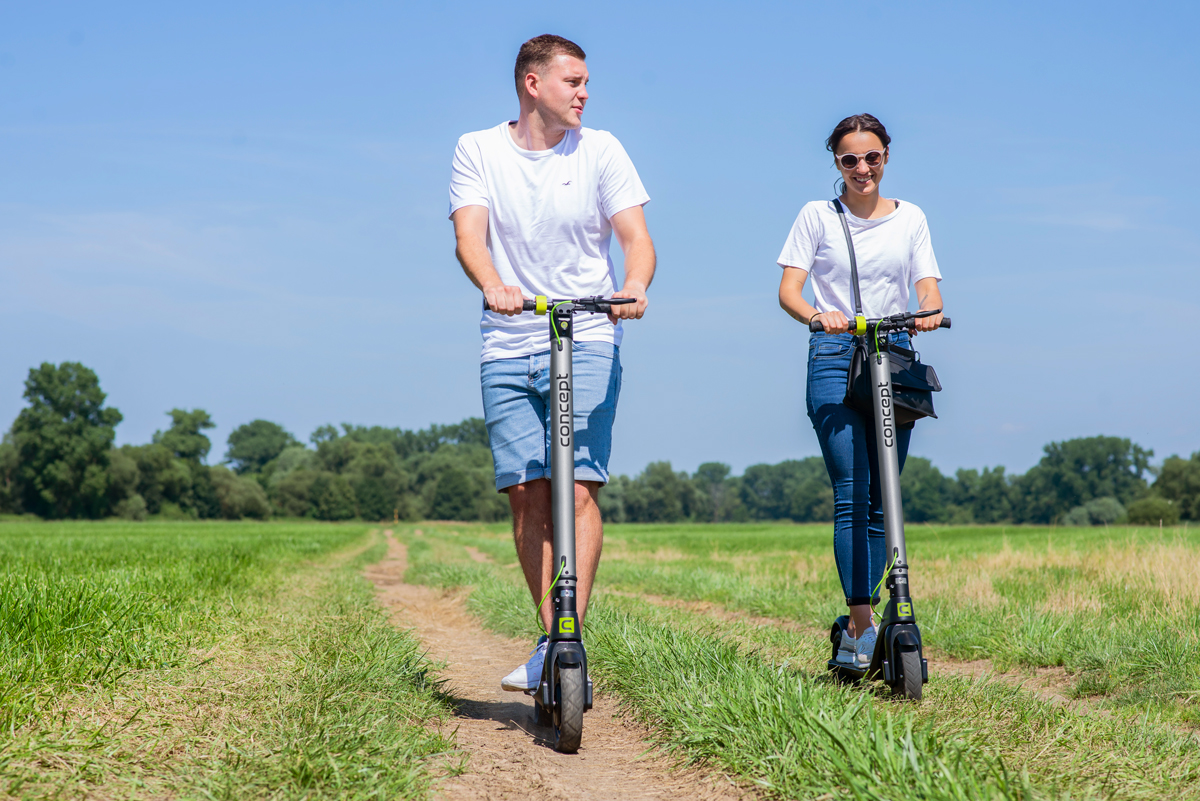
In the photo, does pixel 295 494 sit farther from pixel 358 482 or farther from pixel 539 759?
pixel 539 759

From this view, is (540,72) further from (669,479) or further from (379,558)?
(669,479)

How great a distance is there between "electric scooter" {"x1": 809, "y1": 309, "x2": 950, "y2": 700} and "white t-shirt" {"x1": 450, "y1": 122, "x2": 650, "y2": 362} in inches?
41.6

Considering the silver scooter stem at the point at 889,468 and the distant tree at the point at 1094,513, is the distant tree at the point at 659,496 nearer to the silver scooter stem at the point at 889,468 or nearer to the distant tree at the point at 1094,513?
the distant tree at the point at 1094,513

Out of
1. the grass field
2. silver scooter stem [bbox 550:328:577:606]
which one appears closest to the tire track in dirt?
the grass field

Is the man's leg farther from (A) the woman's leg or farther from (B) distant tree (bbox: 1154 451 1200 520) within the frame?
(B) distant tree (bbox: 1154 451 1200 520)

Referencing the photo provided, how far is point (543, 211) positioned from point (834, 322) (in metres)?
1.30

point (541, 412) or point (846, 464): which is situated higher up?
point (541, 412)

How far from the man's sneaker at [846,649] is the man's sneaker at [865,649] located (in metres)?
0.03

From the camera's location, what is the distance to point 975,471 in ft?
449

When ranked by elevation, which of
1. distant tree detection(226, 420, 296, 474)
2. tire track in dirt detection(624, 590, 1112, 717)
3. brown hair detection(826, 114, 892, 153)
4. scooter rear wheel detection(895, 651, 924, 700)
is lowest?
tire track in dirt detection(624, 590, 1112, 717)

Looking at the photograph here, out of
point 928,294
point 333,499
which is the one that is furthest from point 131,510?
point 928,294

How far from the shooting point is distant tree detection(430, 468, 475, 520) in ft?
363

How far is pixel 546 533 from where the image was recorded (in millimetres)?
3695

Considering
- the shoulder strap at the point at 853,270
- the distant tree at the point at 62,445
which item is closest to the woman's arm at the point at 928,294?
the shoulder strap at the point at 853,270
